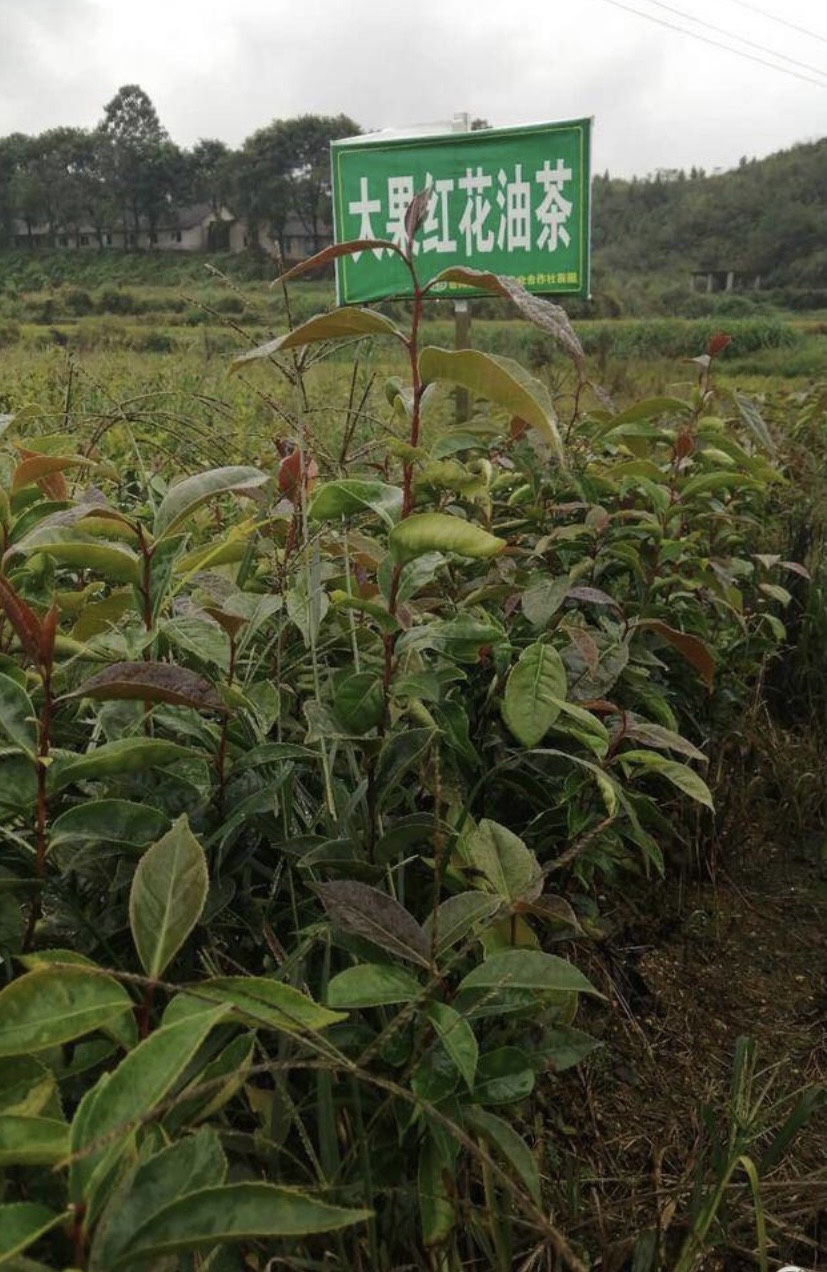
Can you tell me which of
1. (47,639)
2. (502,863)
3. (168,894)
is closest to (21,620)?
(47,639)

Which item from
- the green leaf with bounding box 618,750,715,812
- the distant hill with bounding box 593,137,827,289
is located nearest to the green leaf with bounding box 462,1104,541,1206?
the green leaf with bounding box 618,750,715,812

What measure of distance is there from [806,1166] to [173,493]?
2.63ft

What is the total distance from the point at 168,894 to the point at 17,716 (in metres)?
0.15

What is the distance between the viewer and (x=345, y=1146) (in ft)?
2.01

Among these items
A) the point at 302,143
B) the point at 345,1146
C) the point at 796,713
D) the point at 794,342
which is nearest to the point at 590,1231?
the point at 345,1146

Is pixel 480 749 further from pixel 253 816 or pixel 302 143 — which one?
pixel 302 143

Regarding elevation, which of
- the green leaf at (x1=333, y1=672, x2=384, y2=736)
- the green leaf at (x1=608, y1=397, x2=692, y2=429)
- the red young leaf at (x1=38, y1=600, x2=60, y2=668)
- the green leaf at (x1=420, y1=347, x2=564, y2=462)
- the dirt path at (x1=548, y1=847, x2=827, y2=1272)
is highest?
the green leaf at (x1=420, y1=347, x2=564, y2=462)

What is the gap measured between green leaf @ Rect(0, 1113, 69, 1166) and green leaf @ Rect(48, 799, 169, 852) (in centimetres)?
18

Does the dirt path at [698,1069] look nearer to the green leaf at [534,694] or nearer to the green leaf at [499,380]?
the green leaf at [534,694]

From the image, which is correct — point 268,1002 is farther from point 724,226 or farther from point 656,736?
point 724,226

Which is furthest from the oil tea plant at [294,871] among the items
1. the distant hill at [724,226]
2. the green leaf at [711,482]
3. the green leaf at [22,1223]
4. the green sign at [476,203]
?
the distant hill at [724,226]

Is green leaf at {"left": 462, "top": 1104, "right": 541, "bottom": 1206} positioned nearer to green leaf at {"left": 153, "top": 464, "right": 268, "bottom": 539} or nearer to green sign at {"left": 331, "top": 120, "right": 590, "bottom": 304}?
green leaf at {"left": 153, "top": 464, "right": 268, "bottom": 539}

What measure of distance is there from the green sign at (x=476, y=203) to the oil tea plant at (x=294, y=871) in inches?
84.6

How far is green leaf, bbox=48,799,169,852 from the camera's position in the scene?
57 centimetres
